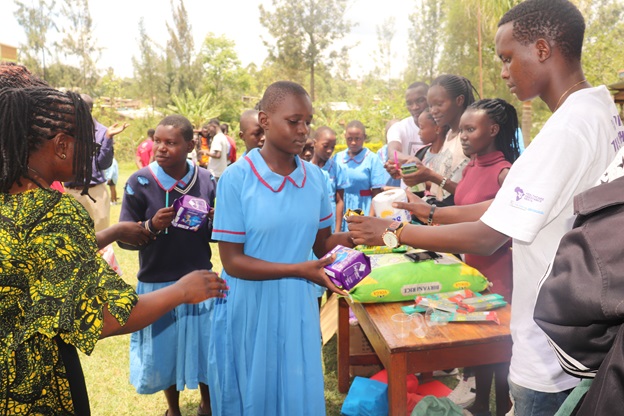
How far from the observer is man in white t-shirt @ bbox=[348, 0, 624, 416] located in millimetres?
1575

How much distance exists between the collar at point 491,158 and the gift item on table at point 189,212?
5.95ft

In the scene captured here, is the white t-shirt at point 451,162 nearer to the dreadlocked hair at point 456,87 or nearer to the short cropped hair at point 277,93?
the dreadlocked hair at point 456,87

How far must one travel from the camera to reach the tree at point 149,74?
3969 centimetres

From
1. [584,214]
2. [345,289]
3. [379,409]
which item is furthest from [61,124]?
[379,409]

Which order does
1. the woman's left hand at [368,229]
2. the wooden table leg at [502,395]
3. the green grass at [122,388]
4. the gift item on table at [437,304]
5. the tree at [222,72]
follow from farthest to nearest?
1. the tree at [222,72]
2. the green grass at [122,388]
3. the wooden table leg at [502,395]
4. the gift item on table at [437,304]
5. the woman's left hand at [368,229]

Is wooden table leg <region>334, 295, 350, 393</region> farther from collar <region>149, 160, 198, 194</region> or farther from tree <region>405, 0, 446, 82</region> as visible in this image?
tree <region>405, 0, 446, 82</region>

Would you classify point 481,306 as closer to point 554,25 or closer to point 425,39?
point 554,25

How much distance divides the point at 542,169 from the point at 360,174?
14.1 feet

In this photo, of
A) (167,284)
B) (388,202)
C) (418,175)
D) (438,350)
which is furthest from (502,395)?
(167,284)

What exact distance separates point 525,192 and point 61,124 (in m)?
1.53

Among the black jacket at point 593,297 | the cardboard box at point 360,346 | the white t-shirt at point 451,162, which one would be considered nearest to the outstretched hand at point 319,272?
the black jacket at point 593,297

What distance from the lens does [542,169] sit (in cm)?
157

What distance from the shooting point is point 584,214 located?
2.89 ft

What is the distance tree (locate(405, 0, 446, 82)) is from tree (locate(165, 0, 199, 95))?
58.6 ft
